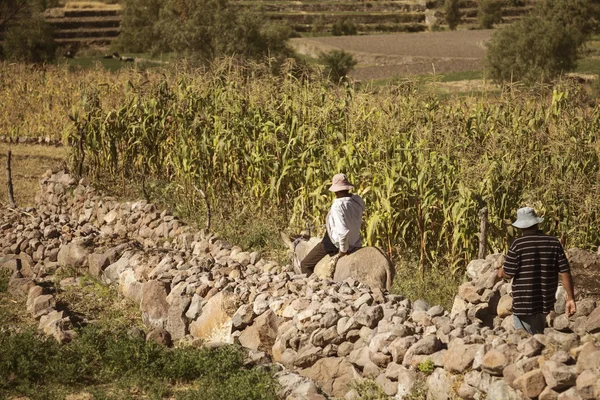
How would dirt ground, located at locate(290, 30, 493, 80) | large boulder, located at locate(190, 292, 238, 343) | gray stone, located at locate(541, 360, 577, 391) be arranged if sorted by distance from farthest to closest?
dirt ground, located at locate(290, 30, 493, 80) → large boulder, located at locate(190, 292, 238, 343) → gray stone, located at locate(541, 360, 577, 391)

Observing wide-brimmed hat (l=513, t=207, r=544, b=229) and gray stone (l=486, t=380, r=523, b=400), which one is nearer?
gray stone (l=486, t=380, r=523, b=400)

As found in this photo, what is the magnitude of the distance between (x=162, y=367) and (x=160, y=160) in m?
6.23

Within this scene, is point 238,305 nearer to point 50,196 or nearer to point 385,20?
point 50,196

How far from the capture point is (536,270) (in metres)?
7.50

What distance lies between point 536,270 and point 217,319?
3.14 m

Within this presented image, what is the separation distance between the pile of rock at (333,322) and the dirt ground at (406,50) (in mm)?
20562

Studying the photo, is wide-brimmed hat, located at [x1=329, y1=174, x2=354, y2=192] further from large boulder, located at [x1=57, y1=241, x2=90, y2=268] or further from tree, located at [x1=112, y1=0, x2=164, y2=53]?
tree, located at [x1=112, y1=0, x2=164, y2=53]

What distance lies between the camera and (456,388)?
278 inches

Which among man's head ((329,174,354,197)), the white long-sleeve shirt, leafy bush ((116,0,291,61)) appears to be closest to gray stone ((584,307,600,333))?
the white long-sleeve shirt

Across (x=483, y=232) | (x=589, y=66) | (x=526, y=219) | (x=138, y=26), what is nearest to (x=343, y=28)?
(x=138, y=26)

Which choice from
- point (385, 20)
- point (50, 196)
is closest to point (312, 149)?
point (50, 196)

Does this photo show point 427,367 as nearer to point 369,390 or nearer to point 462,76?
point 369,390

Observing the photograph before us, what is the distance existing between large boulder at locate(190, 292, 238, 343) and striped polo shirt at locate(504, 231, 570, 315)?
109 inches

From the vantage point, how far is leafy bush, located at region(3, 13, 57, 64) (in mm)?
31750
